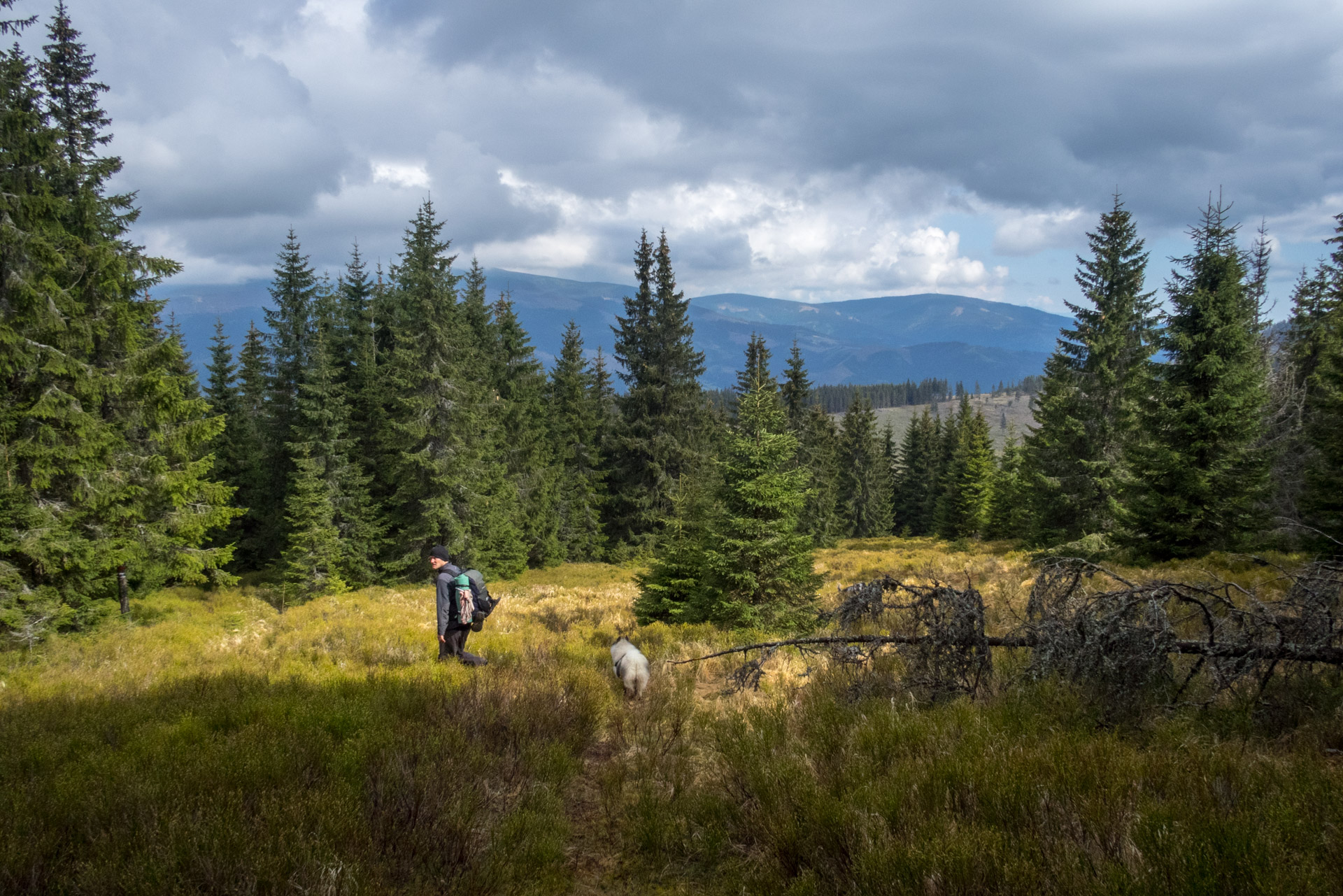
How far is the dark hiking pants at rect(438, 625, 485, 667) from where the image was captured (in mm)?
8094

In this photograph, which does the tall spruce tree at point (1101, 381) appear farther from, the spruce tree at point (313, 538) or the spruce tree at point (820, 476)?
the spruce tree at point (313, 538)

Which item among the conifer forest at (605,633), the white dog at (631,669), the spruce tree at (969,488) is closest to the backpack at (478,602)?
the conifer forest at (605,633)

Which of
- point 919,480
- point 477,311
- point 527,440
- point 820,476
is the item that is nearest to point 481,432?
point 527,440

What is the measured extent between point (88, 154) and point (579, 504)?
2674 centimetres

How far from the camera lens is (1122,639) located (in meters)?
3.98

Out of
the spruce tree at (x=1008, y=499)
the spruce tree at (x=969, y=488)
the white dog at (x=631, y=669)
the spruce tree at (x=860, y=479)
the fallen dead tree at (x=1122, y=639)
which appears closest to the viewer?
the fallen dead tree at (x=1122, y=639)

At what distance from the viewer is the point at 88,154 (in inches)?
634

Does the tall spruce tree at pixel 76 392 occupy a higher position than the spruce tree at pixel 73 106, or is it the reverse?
the spruce tree at pixel 73 106

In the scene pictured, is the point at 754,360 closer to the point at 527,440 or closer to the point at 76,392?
the point at 527,440

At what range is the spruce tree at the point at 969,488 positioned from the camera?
154 feet

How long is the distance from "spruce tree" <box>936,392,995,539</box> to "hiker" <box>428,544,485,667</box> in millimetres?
43653

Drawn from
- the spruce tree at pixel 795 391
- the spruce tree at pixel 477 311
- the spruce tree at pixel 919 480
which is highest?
the spruce tree at pixel 477 311

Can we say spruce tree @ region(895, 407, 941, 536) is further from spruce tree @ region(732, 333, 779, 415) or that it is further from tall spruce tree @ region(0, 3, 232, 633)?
tall spruce tree @ region(0, 3, 232, 633)

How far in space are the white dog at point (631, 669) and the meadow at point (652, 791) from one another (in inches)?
10.7
